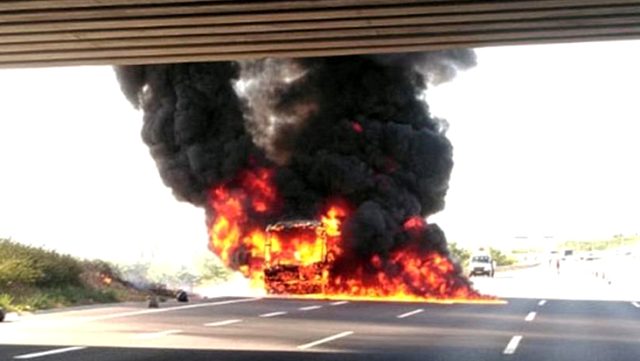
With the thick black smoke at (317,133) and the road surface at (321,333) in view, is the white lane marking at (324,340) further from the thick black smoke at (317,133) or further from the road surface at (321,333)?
the thick black smoke at (317,133)

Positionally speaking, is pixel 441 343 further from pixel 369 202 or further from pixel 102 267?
pixel 369 202

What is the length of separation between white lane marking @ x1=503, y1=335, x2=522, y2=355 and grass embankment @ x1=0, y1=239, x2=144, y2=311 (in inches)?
457

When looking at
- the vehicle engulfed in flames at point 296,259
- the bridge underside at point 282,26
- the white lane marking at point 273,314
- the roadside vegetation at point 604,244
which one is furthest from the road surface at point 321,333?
the roadside vegetation at point 604,244

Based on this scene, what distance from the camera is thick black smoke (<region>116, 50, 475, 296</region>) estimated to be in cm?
4200

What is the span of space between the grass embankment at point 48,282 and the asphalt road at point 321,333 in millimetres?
1457

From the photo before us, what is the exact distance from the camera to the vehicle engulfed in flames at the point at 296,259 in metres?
35.0

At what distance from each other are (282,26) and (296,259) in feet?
68.5

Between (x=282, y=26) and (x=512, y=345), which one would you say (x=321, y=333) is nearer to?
(x=512, y=345)

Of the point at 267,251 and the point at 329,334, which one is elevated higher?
the point at 267,251

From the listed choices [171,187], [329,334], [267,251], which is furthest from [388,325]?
[171,187]

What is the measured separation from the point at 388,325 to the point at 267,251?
1659cm

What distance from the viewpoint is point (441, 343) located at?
15289 millimetres

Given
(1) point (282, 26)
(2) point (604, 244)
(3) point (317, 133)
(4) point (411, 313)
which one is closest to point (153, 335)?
(1) point (282, 26)

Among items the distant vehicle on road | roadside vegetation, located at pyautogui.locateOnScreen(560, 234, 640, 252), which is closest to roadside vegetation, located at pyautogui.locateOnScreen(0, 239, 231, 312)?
the distant vehicle on road
